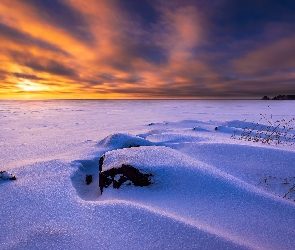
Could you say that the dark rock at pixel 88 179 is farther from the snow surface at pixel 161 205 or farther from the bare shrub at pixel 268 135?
the bare shrub at pixel 268 135

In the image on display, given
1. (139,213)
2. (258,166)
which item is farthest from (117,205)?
(258,166)

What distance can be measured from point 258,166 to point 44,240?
8.36 ft

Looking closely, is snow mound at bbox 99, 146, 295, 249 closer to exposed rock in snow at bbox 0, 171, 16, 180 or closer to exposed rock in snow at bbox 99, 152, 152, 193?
exposed rock in snow at bbox 99, 152, 152, 193

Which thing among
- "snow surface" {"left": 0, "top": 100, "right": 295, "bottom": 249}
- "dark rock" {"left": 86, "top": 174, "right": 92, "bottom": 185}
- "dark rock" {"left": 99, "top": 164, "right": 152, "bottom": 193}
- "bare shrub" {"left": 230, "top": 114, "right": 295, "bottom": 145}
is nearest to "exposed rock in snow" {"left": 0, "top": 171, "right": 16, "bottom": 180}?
"snow surface" {"left": 0, "top": 100, "right": 295, "bottom": 249}

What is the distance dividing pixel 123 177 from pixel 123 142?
1741 millimetres

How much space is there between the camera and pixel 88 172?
126 inches

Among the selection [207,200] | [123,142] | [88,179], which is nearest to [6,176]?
[88,179]

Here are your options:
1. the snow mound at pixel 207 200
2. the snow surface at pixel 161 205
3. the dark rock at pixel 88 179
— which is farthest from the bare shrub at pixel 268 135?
the dark rock at pixel 88 179

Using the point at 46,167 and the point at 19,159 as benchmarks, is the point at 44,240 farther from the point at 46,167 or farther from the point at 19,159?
the point at 19,159

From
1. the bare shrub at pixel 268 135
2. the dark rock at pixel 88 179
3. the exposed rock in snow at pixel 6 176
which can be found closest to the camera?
the exposed rock in snow at pixel 6 176

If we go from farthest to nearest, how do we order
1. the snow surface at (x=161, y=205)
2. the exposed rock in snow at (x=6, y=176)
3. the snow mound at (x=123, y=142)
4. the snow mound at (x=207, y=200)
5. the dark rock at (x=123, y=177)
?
the snow mound at (x=123, y=142)
the exposed rock in snow at (x=6, y=176)
the dark rock at (x=123, y=177)
the snow mound at (x=207, y=200)
the snow surface at (x=161, y=205)

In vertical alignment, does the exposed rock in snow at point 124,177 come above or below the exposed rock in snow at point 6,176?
above

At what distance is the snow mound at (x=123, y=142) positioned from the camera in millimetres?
3777

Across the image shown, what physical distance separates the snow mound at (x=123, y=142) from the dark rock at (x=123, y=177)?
1363mm
